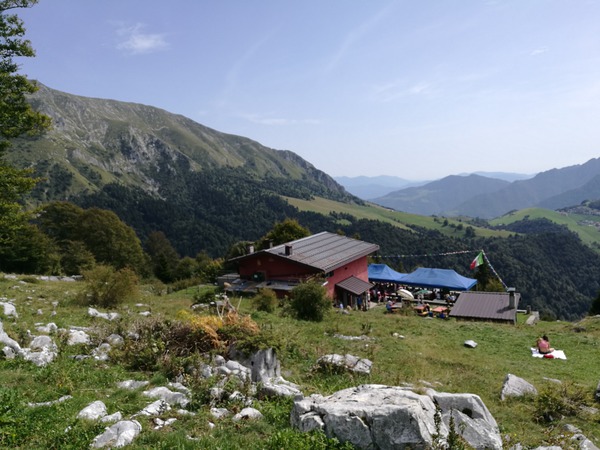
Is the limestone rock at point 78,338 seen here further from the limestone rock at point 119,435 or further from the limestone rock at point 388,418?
the limestone rock at point 388,418

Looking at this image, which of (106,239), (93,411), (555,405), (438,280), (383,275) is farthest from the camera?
(106,239)

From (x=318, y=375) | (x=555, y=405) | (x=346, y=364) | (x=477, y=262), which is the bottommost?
(x=477, y=262)

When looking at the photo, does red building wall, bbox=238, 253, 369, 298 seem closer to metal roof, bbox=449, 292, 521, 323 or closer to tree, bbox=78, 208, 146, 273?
metal roof, bbox=449, 292, 521, 323

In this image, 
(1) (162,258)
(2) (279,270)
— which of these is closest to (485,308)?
(2) (279,270)

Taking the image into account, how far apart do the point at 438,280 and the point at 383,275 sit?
6538 mm

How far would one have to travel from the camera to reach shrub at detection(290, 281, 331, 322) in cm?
2008

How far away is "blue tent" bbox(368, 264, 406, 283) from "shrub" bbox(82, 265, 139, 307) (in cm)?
2927

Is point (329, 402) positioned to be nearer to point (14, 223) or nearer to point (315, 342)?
point (315, 342)

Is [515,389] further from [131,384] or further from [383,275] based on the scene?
[383,275]

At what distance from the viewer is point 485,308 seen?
1101 inches

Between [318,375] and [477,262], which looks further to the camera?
[477,262]

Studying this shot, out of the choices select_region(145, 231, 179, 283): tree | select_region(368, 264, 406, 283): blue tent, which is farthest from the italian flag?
select_region(145, 231, 179, 283): tree

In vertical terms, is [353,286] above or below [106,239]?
below

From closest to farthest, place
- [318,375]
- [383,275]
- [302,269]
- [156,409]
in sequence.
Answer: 1. [156,409]
2. [318,375]
3. [302,269]
4. [383,275]
